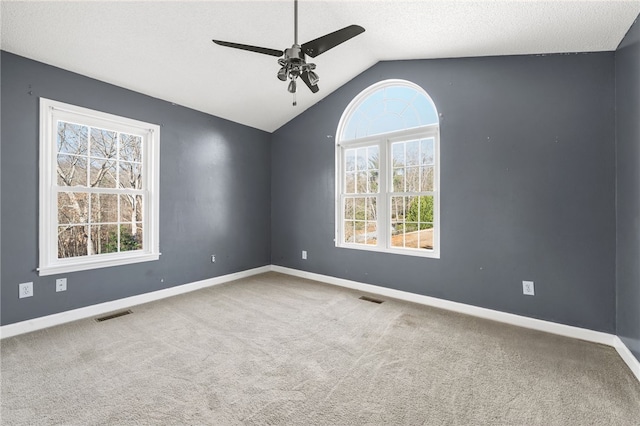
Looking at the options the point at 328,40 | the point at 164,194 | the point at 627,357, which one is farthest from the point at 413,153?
the point at 164,194

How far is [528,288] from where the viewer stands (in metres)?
2.84

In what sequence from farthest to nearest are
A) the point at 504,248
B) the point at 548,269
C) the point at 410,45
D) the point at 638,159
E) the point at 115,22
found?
the point at 410,45 < the point at 504,248 < the point at 548,269 < the point at 115,22 < the point at 638,159

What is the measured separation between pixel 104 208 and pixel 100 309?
1.13 metres

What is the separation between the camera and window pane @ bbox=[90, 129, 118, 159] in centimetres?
321

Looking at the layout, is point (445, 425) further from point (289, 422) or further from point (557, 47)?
point (557, 47)

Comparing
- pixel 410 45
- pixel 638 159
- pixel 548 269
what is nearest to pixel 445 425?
pixel 548 269

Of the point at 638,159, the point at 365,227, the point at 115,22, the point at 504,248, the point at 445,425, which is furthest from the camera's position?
the point at 365,227

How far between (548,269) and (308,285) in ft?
9.37

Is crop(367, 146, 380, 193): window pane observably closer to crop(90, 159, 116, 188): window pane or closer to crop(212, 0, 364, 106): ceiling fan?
crop(212, 0, 364, 106): ceiling fan

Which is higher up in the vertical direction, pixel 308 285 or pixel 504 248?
pixel 504 248

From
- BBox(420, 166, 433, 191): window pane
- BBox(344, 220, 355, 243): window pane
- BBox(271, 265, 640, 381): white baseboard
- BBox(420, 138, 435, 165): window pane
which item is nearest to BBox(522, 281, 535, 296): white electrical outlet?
BBox(271, 265, 640, 381): white baseboard

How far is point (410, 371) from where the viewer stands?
2055 mm

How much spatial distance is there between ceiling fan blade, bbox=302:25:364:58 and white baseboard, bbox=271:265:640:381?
9.55 feet

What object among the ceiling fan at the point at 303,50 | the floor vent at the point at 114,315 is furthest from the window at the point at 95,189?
the ceiling fan at the point at 303,50
